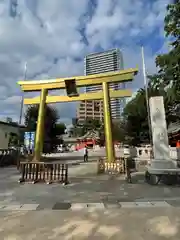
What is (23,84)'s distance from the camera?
16656mm

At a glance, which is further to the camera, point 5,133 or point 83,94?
point 5,133

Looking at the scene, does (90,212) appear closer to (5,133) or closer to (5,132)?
(5,133)

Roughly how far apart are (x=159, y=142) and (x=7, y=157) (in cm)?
1489

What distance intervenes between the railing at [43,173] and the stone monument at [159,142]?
413cm

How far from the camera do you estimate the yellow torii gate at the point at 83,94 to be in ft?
48.2

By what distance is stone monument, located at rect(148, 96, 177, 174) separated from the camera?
→ 10.6 metres

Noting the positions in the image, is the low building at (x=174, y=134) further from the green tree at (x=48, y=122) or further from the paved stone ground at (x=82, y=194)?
the green tree at (x=48, y=122)

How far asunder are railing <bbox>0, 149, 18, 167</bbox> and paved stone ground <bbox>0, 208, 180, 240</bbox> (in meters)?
15.3

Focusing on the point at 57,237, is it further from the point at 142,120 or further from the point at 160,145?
the point at 142,120

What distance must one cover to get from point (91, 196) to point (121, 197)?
102cm

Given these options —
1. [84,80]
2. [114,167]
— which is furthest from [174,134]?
[84,80]

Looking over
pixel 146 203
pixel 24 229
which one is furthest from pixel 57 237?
pixel 146 203

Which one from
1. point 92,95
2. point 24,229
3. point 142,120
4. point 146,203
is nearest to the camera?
point 24,229

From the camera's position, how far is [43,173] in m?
11.4
